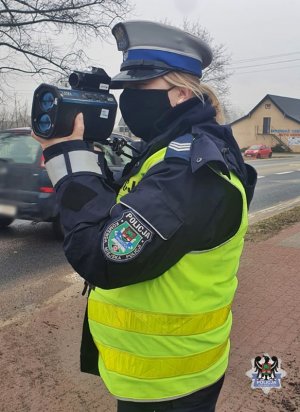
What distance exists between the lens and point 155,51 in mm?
1550

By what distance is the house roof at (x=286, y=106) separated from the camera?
59.1 m

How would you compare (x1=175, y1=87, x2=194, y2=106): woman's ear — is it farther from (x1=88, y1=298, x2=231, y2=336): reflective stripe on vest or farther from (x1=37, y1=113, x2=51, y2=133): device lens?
(x1=88, y1=298, x2=231, y2=336): reflective stripe on vest

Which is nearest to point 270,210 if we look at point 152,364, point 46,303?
point 46,303

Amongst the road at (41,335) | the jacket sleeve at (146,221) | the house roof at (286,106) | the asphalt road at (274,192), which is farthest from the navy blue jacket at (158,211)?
the house roof at (286,106)

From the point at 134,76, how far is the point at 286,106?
63315mm

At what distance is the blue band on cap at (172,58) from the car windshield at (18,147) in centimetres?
348

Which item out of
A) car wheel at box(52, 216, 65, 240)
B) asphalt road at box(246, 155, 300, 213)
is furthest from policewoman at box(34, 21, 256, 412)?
asphalt road at box(246, 155, 300, 213)

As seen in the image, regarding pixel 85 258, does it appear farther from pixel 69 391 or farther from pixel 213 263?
pixel 69 391

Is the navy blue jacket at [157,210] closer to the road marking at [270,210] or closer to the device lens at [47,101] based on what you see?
the device lens at [47,101]

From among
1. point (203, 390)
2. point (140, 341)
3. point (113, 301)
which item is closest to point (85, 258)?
point (113, 301)

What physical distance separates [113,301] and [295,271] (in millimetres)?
4498

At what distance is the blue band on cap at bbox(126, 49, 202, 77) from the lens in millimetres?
1539

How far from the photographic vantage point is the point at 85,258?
4.40 feet

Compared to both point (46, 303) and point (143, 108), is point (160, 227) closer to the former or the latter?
point (143, 108)
